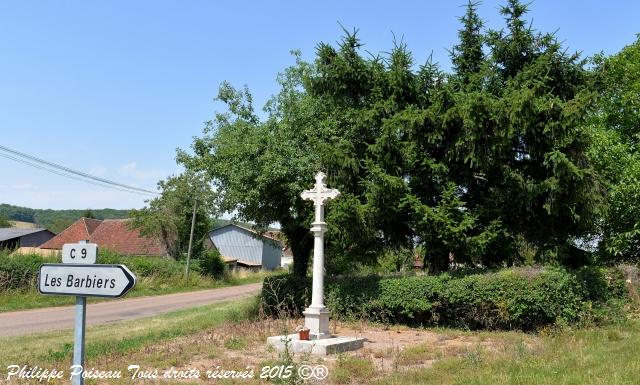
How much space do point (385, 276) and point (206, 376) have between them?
25.9 ft

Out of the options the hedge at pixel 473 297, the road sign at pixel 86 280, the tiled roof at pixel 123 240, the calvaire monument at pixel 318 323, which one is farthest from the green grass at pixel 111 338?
the tiled roof at pixel 123 240

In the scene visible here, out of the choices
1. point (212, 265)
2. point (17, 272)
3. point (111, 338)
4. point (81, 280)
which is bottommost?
point (111, 338)

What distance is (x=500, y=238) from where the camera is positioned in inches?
586

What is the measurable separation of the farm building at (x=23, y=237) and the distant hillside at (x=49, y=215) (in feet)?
160

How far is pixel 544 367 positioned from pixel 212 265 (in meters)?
37.2

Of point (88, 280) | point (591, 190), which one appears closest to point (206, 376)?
point (88, 280)

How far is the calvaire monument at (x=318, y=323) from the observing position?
403 inches

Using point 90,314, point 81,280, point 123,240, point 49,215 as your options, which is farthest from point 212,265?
point 49,215

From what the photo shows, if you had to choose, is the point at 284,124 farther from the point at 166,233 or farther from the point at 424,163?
the point at 166,233

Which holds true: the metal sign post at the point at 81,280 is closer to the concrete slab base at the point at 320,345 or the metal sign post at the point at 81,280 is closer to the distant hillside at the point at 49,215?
the concrete slab base at the point at 320,345

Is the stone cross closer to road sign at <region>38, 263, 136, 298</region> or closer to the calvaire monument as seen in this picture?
the calvaire monument

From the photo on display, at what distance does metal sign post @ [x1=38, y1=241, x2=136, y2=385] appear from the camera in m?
4.44

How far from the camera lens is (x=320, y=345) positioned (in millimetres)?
10086

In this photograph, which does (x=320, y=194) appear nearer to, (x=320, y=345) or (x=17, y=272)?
(x=320, y=345)
